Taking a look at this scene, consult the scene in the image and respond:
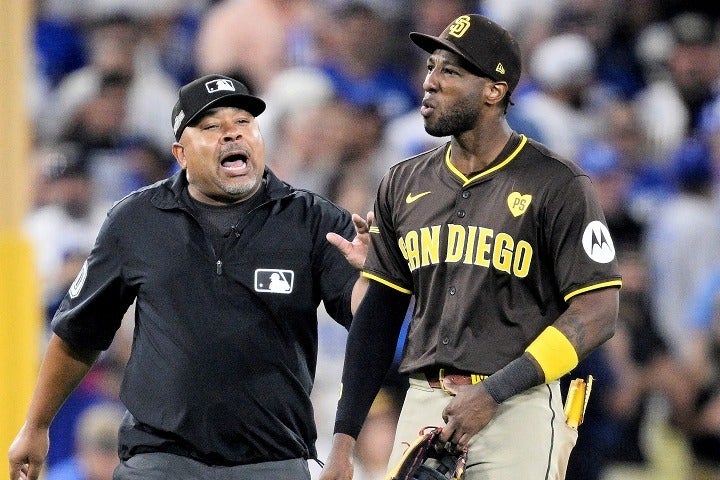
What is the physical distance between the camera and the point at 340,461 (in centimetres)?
359

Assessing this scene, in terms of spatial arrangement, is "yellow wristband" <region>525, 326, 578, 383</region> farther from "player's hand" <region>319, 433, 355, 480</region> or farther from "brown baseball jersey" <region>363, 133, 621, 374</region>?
"player's hand" <region>319, 433, 355, 480</region>

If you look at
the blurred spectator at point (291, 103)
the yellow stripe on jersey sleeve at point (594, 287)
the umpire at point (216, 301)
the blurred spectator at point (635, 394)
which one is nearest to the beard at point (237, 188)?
the umpire at point (216, 301)

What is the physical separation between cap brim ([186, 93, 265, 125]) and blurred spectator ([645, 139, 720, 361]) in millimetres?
3494

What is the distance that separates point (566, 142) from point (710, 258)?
39.6 inches

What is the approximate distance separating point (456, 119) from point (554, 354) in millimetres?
684

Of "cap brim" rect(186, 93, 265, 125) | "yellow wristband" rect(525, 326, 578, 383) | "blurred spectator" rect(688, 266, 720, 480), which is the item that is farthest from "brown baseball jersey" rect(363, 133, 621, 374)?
"blurred spectator" rect(688, 266, 720, 480)

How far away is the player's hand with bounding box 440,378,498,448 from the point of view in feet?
10.7

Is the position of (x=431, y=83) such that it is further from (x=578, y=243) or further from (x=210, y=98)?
(x=210, y=98)

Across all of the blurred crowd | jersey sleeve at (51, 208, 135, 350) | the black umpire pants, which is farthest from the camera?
the blurred crowd

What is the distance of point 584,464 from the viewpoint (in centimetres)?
599

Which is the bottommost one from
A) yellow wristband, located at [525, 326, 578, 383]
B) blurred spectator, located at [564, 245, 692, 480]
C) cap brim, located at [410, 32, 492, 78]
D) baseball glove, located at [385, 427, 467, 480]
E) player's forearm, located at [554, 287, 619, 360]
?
blurred spectator, located at [564, 245, 692, 480]

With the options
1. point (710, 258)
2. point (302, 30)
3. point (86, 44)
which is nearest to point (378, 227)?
point (710, 258)

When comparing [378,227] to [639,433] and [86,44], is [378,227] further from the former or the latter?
[86,44]

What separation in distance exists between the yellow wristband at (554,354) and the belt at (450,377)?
172 millimetres
